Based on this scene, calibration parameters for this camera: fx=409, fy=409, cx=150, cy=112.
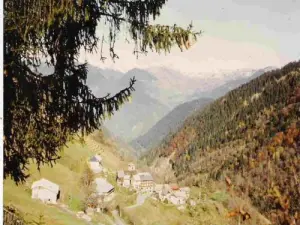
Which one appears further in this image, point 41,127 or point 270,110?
point 270,110

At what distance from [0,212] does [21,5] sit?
2.56 meters

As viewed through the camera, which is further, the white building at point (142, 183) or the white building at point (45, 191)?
the white building at point (142, 183)

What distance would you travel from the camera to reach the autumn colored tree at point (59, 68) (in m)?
Result: 5.47

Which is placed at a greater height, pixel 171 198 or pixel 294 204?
pixel 171 198

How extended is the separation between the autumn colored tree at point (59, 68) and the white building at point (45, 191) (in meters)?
10.9

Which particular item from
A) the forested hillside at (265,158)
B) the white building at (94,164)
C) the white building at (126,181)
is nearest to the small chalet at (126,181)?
the white building at (126,181)

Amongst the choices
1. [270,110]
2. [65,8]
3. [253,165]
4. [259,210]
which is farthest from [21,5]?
[270,110]

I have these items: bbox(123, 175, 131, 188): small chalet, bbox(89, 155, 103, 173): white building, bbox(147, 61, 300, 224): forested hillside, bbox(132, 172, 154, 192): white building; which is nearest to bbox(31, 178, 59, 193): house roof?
bbox(89, 155, 103, 173): white building

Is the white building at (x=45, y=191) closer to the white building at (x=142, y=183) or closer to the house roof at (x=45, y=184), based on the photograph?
the house roof at (x=45, y=184)

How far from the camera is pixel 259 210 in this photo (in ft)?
402

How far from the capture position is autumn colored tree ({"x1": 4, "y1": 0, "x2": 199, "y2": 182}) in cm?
547

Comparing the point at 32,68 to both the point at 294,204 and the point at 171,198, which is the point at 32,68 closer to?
the point at 171,198

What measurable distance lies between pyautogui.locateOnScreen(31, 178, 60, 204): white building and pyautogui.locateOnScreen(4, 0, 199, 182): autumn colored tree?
1094 centimetres

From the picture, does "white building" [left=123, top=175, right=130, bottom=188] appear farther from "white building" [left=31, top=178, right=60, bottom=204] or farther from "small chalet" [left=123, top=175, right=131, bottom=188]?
"white building" [left=31, top=178, right=60, bottom=204]
